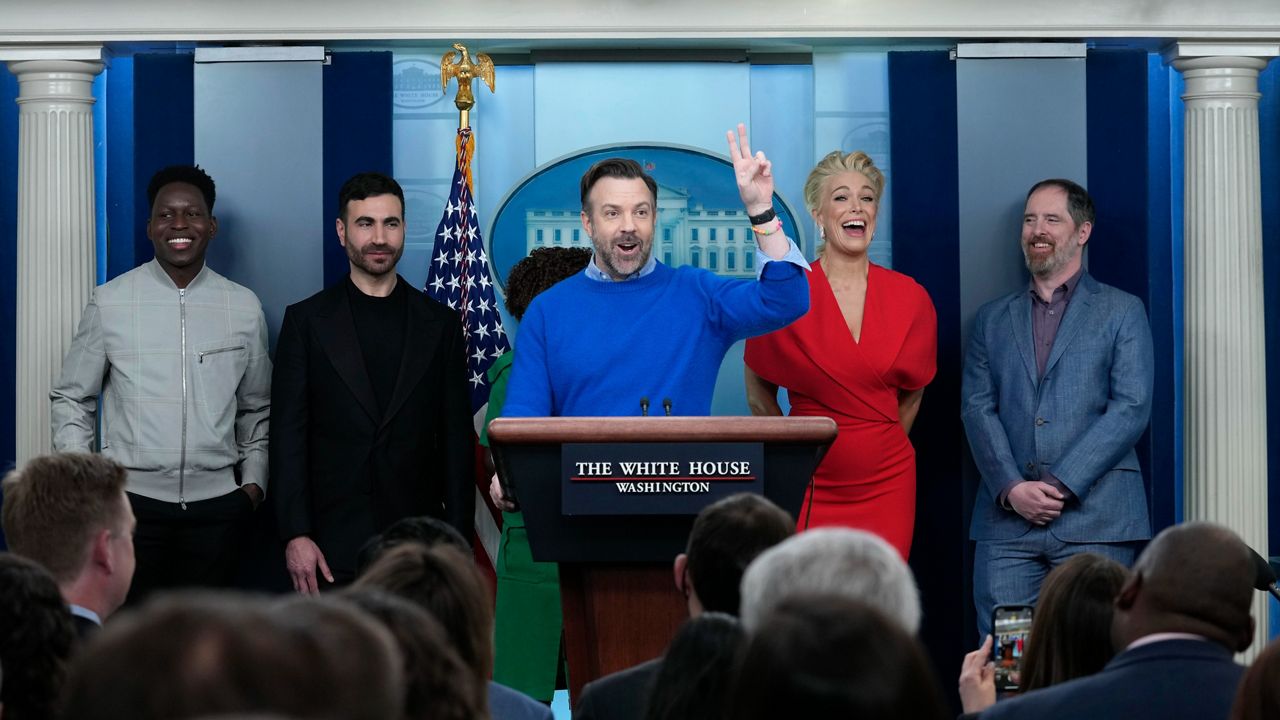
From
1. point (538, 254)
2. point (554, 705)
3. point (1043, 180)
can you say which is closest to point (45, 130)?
point (538, 254)

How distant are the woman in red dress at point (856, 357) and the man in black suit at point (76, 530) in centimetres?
260

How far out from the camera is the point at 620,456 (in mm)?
3242

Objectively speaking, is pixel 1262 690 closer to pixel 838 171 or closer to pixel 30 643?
A: pixel 30 643

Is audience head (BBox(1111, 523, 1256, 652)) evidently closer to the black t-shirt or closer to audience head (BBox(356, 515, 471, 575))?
audience head (BBox(356, 515, 471, 575))

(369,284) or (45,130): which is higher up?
(45,130)

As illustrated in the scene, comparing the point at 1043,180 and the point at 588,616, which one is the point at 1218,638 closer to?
the point at 588,616

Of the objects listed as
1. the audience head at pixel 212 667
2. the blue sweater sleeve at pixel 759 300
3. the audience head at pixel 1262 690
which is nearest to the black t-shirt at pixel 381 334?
the blue sweater sleeve at pixel 759 300

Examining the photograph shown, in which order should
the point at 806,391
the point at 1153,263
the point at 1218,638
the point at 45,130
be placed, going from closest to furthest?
the point at 1218,638 → the point at 806,391 → the point at 45,130 → the point at 1153,263

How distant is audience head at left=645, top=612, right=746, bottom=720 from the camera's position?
201 centimetres

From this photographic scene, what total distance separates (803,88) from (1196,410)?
183 centimetres

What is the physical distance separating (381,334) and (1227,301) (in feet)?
9.56

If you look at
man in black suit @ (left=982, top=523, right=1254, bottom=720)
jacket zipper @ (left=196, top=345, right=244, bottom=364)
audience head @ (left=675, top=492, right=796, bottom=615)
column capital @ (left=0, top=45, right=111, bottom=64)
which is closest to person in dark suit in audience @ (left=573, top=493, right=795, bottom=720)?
audience head @ (left=675, top=492, right=796, bottom=615)

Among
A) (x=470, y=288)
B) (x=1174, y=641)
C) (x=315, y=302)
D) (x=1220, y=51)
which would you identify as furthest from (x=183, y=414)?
(x=1220, y=51)

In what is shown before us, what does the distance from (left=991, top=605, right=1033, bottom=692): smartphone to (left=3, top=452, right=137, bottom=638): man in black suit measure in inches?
62.8
